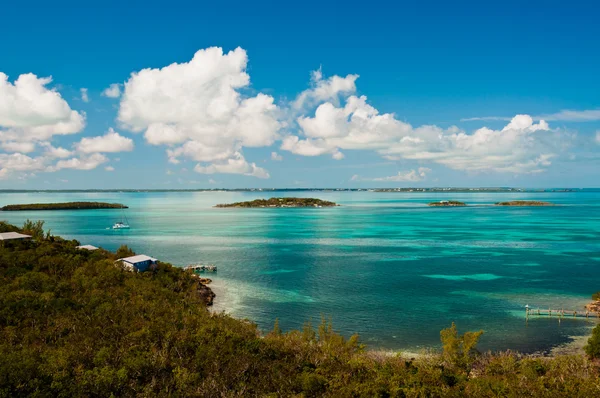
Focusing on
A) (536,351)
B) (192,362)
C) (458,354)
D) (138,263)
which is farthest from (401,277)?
(192,362)

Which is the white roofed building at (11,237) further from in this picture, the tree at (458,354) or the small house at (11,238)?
the tree at (458,354)

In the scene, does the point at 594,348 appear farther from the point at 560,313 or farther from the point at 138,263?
the point at 138,263

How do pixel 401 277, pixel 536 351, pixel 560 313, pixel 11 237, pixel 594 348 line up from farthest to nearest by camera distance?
1. pixel 401 277
2. pixel 11 237
3. pixel 560 313
4. pixel 536 351
5. pixel 594 348

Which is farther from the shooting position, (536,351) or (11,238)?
(11,238)

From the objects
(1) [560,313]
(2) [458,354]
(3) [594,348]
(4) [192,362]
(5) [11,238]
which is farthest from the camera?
(5) [11,238]

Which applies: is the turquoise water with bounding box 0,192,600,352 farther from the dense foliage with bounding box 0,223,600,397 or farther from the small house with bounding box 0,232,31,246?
the small house with bounding box 0,232,31,246

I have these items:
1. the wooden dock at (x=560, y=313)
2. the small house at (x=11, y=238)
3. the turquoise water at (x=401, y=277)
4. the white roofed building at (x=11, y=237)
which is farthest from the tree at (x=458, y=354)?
the white roofed building at (x=11, y=237)

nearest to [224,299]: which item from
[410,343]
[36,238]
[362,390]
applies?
[410,343]

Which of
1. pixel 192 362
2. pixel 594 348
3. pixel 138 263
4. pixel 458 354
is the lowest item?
pixel 594 348

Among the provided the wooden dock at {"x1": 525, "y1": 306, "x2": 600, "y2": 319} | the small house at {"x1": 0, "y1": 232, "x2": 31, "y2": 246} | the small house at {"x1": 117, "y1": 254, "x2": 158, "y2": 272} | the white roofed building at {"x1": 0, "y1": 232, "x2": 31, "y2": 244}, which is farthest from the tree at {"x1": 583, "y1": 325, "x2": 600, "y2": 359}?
the white roofed building at {"x1": 0, "y1": 232, "x2": 31, "y2": 244}
